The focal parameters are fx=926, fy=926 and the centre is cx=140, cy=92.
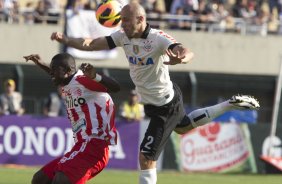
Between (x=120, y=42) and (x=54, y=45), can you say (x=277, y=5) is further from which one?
(x=120, y=42)

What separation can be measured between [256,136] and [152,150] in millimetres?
9843

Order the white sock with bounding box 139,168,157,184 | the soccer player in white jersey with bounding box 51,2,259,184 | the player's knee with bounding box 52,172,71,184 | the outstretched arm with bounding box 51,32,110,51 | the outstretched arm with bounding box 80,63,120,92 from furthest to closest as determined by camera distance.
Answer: the outstretched arm with bounding box 51,32,110,51, the white sock with bounding box 139,168,157,184, the soccer player in white jersey with bounding box 51,2,259,184, the outstretched arm with bounding box 80,63,120,92, the player's knee with bounding box 52,172,71,184

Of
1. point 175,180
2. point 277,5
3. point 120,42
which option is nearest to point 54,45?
point 277,5

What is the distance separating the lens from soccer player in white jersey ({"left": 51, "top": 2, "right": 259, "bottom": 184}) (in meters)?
10.8

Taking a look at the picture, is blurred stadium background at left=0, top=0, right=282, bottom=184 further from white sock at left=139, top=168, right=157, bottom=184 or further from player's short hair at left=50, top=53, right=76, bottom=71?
player's short hair at left=50, top=53, right=76, bottom=71

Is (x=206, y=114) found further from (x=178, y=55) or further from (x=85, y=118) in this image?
(x=85, y=118)

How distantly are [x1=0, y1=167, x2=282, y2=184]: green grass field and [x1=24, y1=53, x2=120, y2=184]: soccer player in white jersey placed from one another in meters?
4.76

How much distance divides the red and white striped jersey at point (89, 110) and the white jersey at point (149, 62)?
77 centimetres

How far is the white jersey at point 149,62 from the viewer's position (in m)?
10.9

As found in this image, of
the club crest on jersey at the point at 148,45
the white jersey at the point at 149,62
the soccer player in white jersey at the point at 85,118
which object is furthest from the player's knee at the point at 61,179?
the club crest on jersey at the point at 148,45

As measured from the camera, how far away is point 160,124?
37.4ft

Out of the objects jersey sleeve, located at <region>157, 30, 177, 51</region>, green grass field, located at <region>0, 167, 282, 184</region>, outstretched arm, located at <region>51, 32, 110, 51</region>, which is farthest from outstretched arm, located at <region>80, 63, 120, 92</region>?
green grass field, located at <region>0, 167, 282, 184</region>

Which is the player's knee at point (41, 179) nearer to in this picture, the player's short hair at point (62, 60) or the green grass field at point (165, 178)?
the player's short hair at point (62, 60)

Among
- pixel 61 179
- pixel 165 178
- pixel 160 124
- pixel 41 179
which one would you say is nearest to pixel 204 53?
pixel 165 178
